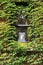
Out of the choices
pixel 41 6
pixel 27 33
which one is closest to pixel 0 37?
pixel 27 33

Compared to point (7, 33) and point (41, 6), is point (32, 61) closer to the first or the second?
point (7, 33)

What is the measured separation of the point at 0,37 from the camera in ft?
30.6

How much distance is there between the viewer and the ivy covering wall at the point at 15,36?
918cm

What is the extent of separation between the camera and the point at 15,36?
9.38 metres

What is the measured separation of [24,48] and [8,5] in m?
1.37

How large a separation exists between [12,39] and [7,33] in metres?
0.23

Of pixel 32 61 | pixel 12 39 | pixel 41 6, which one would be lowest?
pixel 32 61

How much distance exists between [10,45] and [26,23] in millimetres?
873

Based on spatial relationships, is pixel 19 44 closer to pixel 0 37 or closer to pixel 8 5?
pixel 0 37

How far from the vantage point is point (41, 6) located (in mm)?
9617

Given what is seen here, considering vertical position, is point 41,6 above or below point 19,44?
above

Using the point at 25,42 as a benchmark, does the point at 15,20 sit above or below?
above

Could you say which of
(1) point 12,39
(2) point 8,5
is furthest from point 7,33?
(2) point 8,5

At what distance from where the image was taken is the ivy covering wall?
9180 millimetres
